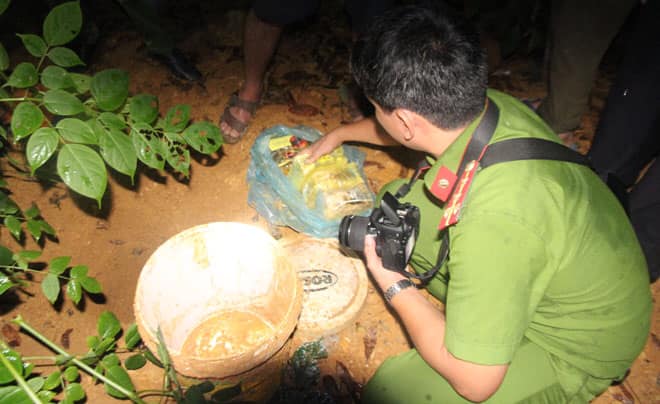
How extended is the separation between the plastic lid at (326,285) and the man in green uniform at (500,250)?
1.95 ft

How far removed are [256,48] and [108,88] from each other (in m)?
1.41

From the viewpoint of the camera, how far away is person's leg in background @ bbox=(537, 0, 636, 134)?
7.45 ft

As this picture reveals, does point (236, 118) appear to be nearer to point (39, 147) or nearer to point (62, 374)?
point (39, 147)

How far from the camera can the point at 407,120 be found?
1339 mm

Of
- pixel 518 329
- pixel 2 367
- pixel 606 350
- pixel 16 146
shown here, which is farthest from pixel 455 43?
pixel 16 146

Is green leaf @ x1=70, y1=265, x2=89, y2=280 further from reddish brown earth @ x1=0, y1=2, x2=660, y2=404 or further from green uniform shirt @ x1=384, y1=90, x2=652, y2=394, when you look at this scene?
green uniform shirt @ x1=384, y1=90, x2=652, y2=394

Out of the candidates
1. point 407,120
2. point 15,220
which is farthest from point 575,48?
point 15,220

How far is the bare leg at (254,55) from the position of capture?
264 centimetres

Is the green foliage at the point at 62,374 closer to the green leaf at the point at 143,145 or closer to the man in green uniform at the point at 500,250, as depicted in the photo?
the green leaf at the point at 143,145

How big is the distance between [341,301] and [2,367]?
55.1 inches

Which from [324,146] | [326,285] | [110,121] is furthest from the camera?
[324,146]

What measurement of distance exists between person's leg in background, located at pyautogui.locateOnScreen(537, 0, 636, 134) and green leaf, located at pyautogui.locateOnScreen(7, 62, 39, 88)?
266 cm

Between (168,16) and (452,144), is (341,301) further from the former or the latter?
(168,16)

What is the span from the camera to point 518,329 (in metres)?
1.18
